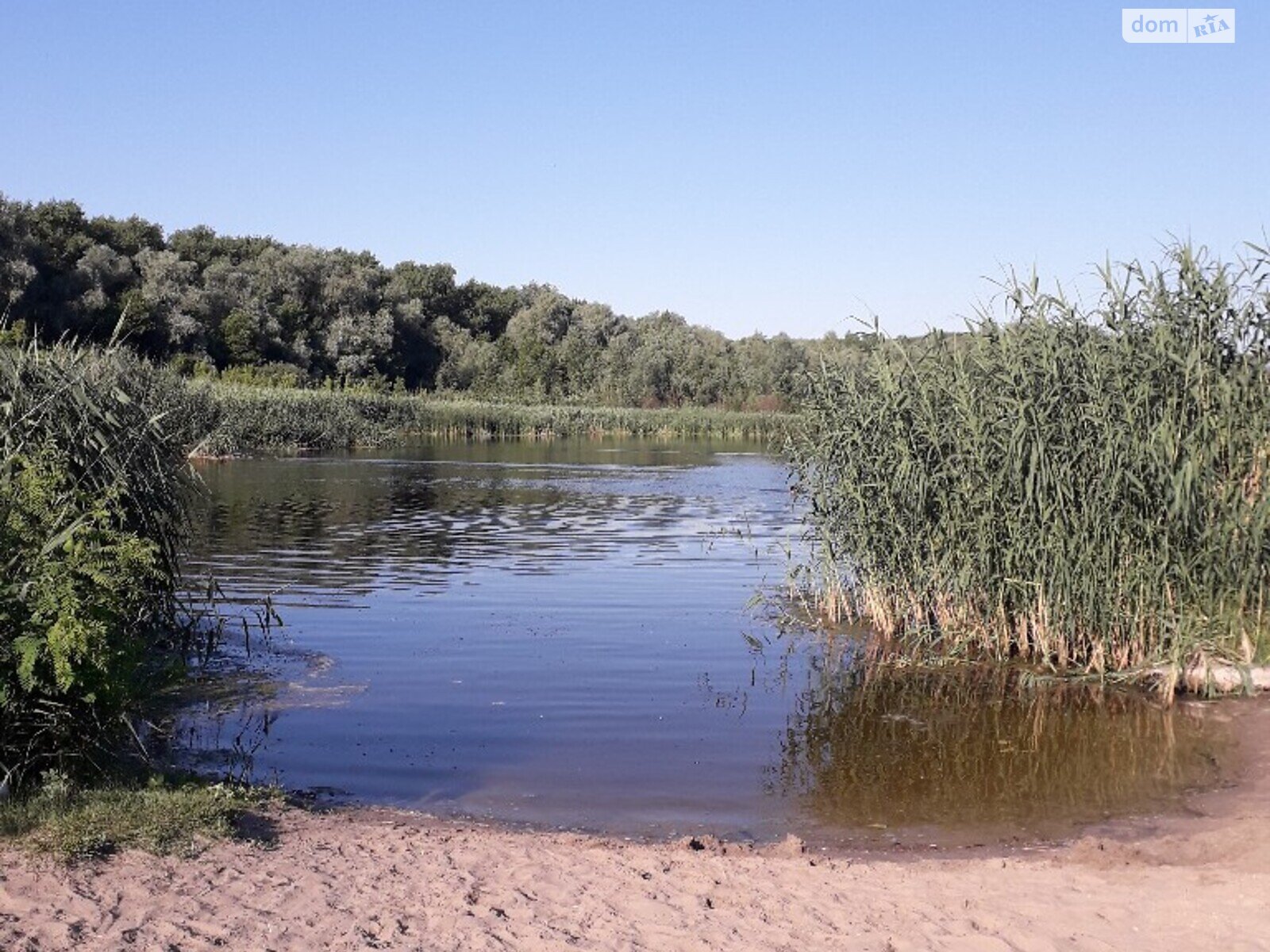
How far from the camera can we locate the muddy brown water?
857 centimetres

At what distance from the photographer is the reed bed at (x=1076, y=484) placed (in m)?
10.7

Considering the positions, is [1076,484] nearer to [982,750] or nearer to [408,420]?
[982,750]

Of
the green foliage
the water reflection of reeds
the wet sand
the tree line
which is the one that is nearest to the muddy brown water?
the water reflection of reeds

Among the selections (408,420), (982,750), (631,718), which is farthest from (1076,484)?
(408,420)

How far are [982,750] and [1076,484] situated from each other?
2.61 m

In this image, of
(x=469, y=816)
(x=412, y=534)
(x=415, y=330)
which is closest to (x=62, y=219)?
(x=415, y=330)

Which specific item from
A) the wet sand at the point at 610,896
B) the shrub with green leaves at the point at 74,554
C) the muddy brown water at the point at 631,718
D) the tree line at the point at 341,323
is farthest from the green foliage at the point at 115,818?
the tree line at the point at 341,323

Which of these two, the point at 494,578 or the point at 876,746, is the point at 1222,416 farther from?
the point at 494,578

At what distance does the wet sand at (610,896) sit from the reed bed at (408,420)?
29.9 meters

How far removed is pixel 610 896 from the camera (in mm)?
6043

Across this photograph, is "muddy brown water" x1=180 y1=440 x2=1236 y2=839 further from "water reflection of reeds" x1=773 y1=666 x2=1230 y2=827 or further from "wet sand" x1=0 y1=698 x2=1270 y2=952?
"wet sand" x1=0 y1=698 x2=1270 y2=952

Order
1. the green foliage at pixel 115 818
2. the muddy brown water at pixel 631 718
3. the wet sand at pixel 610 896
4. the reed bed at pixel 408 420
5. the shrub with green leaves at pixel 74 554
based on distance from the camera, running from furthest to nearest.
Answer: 1. the reed bed at pixel 408 420
2. the muddy brown water at pixel 631 718
3. the shrub with green leaves at pixel 74 554
4. the green foliage at pixel 115 818
5. the wet sand at pixel 610 896

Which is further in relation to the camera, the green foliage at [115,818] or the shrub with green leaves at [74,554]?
the shrub with green leaves at [74,554]

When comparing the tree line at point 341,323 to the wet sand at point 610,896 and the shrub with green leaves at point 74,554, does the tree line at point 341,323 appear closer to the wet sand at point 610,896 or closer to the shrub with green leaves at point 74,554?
the shrub with green leaves at point 74,554
